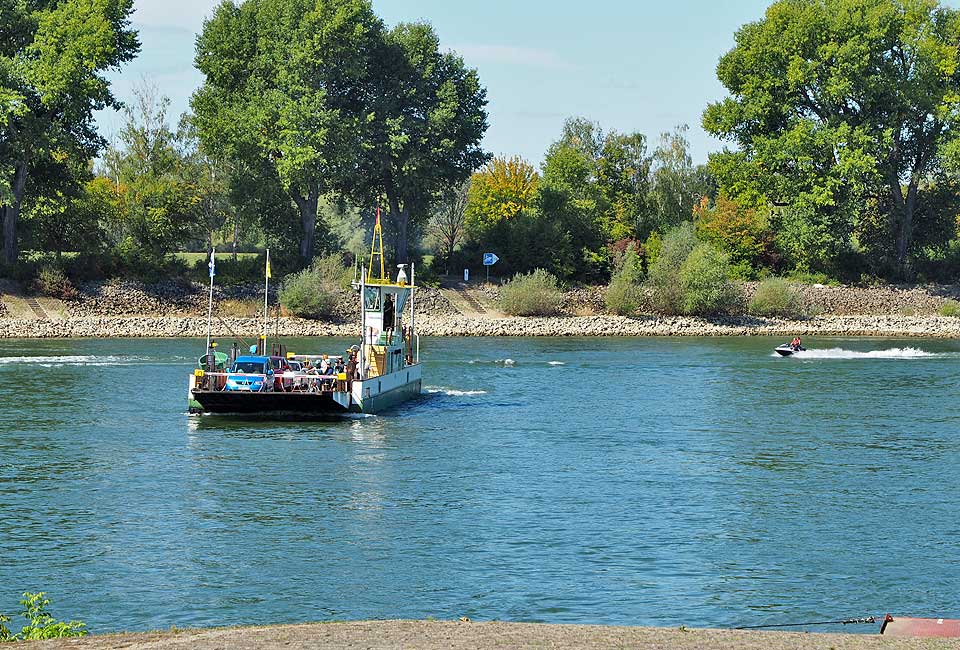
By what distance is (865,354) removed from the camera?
90625mm

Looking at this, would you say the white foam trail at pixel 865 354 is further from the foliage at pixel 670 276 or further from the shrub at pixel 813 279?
the shrub at pixel 813 279

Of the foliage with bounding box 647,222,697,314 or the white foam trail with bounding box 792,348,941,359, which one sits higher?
the foliage with bounding box 647,222,697,314

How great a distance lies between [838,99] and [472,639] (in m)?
103

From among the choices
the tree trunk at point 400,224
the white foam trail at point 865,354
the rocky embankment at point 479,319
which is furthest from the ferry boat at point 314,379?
the tree trunk at point 400,224

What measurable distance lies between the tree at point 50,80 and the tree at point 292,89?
11.4m

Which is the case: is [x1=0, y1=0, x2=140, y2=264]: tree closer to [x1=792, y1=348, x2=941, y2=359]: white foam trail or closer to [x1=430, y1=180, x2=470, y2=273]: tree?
[x1=430, y1=180, x2=470, y2=273]: tree

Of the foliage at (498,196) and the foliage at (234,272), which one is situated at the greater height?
the foliage at (498,196)

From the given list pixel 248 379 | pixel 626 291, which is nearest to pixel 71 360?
pixel 248 379

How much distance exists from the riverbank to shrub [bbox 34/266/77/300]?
87.7 metres

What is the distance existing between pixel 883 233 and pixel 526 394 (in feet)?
237

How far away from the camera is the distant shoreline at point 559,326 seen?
10288cm

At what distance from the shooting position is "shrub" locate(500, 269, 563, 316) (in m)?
116

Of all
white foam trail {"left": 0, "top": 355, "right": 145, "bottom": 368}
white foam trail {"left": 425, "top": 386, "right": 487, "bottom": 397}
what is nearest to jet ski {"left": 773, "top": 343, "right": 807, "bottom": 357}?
white foam trail {"left": 425, "top": 386, "right": 487, "bottom": 397}

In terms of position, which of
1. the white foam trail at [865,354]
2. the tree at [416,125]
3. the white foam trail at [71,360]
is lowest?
the white foam trail at [71,360]
